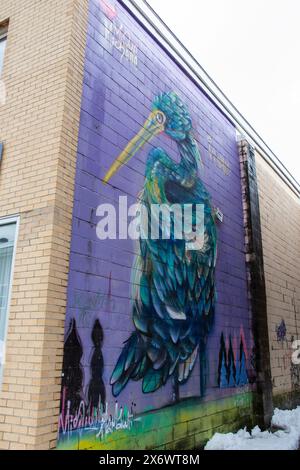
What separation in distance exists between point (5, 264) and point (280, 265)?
804 centimetres

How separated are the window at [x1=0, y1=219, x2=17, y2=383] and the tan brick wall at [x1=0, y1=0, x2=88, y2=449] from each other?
0.15 metres

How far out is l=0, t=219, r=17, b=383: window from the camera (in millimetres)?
4002

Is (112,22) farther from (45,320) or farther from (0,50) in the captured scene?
(45,320)

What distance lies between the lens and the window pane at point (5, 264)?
4023mm

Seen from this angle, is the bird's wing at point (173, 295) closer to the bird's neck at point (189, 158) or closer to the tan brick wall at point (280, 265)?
the bird's neck at point (189, 158)

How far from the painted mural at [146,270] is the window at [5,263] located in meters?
0.67

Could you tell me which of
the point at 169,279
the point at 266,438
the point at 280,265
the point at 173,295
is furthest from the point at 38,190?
the point at 280,265
